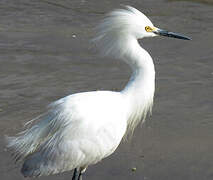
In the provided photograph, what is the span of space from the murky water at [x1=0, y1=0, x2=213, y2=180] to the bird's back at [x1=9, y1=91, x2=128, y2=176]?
0.58 m

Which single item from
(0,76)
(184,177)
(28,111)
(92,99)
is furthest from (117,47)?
(0,76)

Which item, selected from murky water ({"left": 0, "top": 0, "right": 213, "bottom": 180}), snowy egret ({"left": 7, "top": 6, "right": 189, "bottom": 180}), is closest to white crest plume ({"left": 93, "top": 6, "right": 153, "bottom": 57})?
snowy egret ({"left": 7, "top": 6, "right": 189, "bottom": 180})

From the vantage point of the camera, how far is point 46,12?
31.4 ft

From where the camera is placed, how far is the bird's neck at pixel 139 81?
14.5 ft

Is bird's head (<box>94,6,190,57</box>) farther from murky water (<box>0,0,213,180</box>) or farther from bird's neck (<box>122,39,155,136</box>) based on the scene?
murky water (<box>0,0,213,180</box>)

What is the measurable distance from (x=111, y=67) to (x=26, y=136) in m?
3.03

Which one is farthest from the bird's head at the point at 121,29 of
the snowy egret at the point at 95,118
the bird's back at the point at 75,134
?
the bird's back at the point at 75,134

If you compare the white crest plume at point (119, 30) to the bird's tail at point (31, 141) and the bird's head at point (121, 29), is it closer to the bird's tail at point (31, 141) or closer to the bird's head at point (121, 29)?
the bird's head at point (121, 29)

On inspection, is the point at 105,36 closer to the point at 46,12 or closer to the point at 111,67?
the point at 111,67

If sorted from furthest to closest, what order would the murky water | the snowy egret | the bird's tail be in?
the murky water, the bird's tail, the snowy egret

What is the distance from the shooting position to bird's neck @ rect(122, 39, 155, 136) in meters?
4.42

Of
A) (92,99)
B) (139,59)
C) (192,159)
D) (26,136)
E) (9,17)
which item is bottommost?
(9,17)

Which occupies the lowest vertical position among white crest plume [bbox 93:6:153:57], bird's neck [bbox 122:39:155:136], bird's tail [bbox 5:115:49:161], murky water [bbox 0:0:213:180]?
murky water [bbox 0:0:213:180]

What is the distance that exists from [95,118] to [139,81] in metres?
0.49
